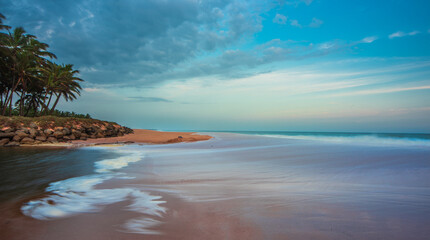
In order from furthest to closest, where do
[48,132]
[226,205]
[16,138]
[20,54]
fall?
[20,54]
[48,132]
[16,138]
[226,205]

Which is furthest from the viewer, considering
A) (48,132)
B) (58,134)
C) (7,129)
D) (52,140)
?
(58,134)

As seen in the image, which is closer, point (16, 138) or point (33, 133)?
point (16, 138)

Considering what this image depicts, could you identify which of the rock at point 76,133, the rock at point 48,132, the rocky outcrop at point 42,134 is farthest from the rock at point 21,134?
the rock at point 76,133

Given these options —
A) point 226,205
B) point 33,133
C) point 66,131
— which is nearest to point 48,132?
point 33,133

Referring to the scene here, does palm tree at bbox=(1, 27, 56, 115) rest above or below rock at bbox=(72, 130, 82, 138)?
A: above

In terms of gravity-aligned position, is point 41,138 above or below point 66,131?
below

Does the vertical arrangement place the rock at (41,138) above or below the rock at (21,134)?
below

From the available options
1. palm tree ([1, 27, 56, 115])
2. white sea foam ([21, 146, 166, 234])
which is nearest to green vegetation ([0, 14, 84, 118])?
palm tree ([1, 27, 56, 115])

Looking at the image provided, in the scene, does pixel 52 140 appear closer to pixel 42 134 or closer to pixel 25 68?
pixel 42 134

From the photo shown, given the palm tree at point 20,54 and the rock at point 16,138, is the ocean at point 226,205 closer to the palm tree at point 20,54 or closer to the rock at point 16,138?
the rock at point 16,138

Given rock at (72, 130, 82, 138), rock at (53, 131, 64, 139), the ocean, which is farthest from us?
rock at (72, 130, 82, 138)

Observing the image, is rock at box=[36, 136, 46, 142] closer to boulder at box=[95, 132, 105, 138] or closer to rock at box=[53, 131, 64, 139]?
rock at box=[53, 131, 64, 139]

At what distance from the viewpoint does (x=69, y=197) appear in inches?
100

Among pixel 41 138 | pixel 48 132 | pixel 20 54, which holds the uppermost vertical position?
pixel 20 54
